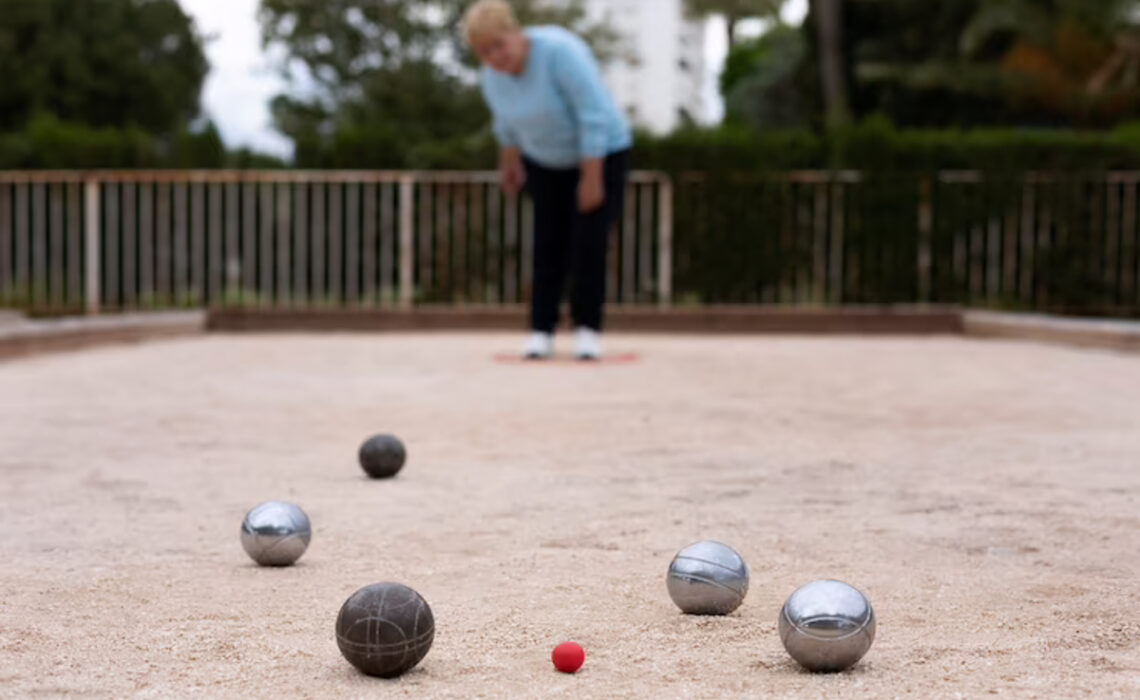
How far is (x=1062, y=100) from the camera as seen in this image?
19156mm

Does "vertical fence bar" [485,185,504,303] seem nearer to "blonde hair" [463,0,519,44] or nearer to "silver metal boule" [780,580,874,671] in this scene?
"blonde hair" [463,0,519,44]

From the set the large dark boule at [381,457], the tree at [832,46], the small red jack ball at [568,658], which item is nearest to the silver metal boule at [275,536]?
the small red jack ball at [568,658]

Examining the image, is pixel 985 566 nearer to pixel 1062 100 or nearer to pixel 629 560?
pixel 629 560

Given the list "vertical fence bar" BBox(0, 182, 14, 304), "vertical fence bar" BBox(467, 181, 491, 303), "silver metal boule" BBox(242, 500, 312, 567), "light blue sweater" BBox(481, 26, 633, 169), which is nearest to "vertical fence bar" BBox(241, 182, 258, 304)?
"vertical fence bar" BBox(467, 181, 491, 303)

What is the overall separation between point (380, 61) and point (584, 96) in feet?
72.3

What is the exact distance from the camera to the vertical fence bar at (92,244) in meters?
11.5

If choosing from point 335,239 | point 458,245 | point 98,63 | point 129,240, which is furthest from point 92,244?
point 98,63

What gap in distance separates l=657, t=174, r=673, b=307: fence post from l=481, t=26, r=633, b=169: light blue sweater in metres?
4.09

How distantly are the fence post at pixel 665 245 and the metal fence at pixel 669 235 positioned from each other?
0.01 meters

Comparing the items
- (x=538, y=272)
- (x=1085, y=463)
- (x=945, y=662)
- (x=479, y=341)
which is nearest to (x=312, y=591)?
(x=945, y=662)

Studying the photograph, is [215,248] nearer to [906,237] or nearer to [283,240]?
[283,240]

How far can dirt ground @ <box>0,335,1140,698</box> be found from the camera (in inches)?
80.3

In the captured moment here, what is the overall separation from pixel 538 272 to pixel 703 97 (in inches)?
4027

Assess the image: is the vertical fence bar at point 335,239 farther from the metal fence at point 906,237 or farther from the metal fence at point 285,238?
the metal fence at point 906,237
